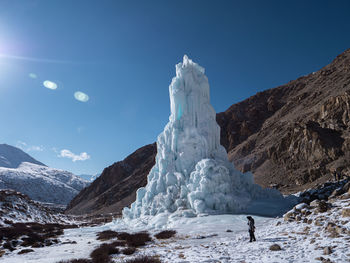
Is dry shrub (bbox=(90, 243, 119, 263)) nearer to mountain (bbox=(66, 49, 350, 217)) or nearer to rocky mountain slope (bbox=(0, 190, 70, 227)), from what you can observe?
rocky mountain slope (bbox=(0, 190, 70, 227))

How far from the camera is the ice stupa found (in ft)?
71.2

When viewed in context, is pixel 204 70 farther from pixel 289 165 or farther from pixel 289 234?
pixel 289 165

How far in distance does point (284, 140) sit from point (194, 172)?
1513 inches

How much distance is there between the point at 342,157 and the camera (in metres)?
39.0

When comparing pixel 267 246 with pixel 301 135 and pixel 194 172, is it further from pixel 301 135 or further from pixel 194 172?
pixel 301 135

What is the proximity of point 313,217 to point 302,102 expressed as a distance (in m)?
69.9

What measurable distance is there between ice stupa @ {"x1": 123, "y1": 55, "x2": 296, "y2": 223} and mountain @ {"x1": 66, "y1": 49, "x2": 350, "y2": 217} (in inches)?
746

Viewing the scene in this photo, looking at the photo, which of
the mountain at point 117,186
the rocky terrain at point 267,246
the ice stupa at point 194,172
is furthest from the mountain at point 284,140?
the rocky terrain at point 267,246

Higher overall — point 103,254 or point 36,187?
point 36,187

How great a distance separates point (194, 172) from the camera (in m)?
24.0

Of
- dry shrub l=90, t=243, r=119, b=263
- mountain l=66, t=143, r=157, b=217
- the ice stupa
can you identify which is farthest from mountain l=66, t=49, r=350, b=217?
dry shrub l=90, t=243, r=119, b=263

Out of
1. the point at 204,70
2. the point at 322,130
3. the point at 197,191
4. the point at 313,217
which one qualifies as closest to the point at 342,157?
the point at 322,130

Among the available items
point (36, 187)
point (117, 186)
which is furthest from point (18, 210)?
point (36, 187)

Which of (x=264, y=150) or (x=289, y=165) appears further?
(x=264, y=150)
